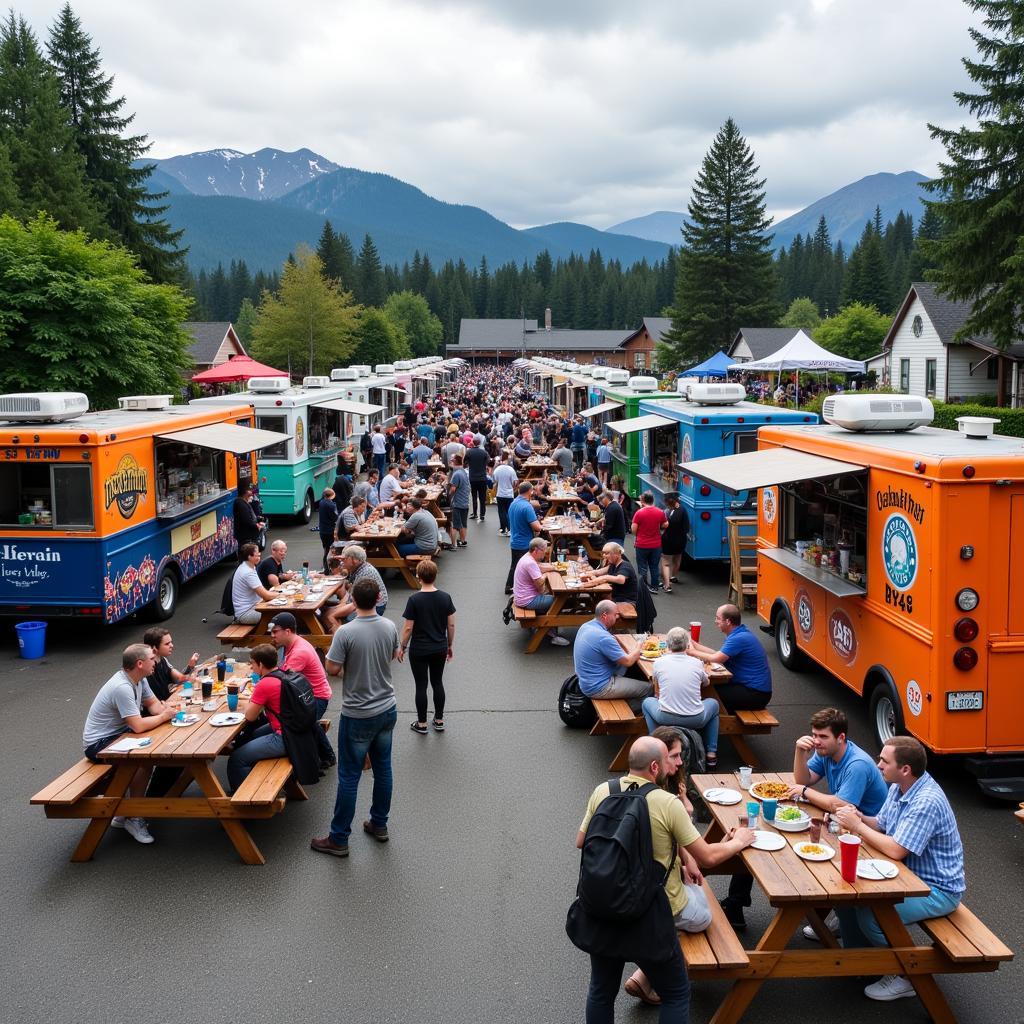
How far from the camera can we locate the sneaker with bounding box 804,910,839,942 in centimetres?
564

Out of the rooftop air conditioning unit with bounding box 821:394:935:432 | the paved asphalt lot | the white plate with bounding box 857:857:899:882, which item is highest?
→ the rooftop air conditioning unit with bounding box 821:394:935:432

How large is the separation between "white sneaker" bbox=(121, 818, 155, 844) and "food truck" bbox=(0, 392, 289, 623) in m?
4.94

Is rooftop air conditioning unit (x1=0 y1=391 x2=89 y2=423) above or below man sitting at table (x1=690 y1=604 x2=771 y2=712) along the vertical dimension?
above

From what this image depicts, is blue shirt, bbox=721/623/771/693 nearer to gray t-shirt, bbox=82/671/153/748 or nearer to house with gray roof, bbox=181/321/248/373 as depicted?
gray t-shirt, bbox=82/671/153/748

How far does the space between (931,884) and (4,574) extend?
34.6ft

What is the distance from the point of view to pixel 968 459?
704 cm

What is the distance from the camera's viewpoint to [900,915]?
505 cm

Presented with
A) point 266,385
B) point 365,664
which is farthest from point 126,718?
point 266,385

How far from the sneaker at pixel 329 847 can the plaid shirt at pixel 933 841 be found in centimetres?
362

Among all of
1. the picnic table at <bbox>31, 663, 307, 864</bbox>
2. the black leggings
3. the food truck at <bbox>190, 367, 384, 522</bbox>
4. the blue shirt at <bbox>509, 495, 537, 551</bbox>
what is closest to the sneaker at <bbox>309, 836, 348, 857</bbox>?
the picnic table at <bbox>31, 663, 307, 864</bbox>

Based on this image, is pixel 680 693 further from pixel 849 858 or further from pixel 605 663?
pixel 849 858

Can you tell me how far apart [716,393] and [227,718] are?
12067 mm

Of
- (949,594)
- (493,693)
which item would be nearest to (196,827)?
(493,693)

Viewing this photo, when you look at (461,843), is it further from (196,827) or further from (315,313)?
(315,313)
